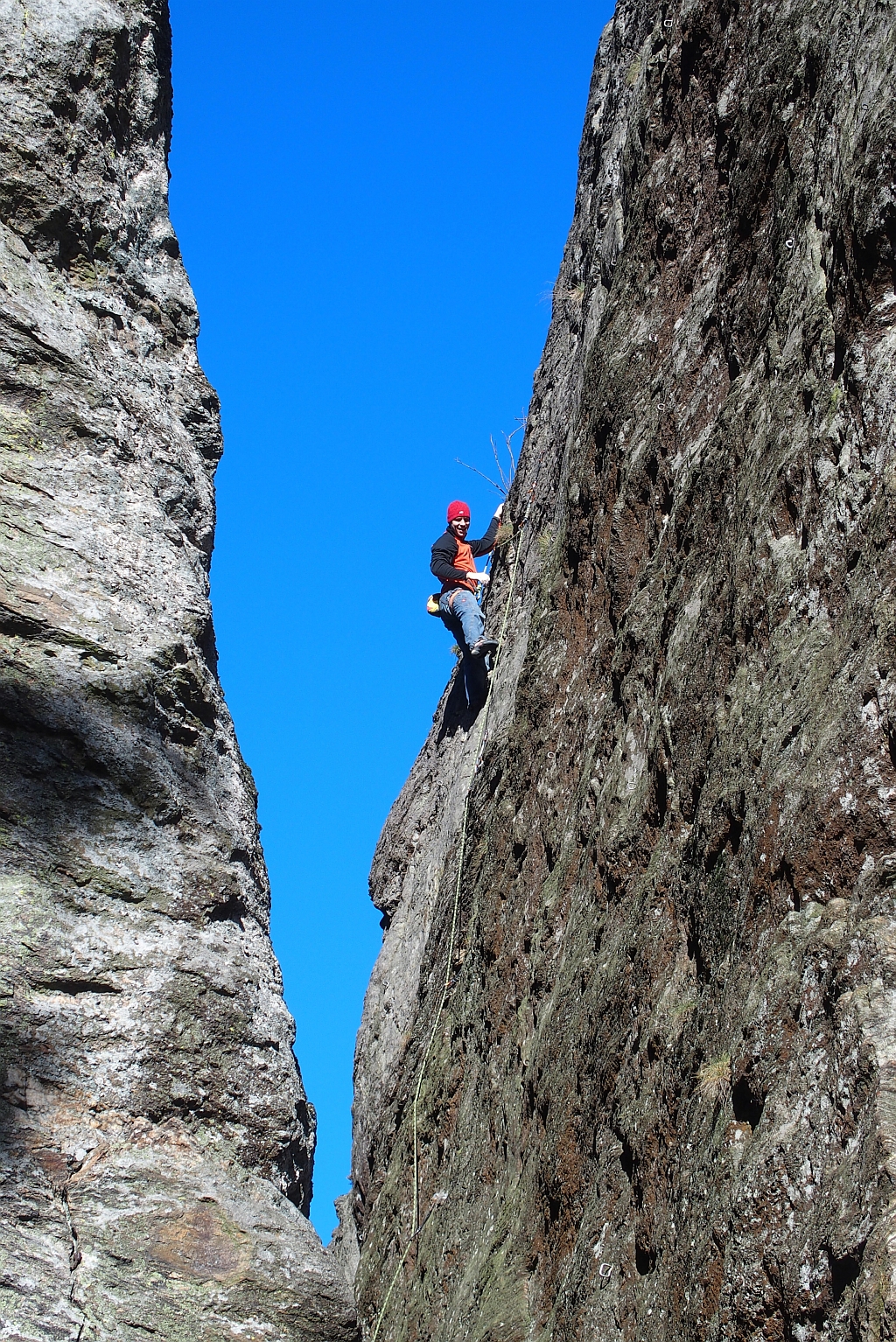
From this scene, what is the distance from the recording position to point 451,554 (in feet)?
39.3

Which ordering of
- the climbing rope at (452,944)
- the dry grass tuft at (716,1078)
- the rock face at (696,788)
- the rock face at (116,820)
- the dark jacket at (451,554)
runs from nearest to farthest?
the rock face at (696,788)
the dry grass tuft at (716,1078)
the rock face at (116,820)
the climbing rope at (452,944)
the dark jacket at (451,554)

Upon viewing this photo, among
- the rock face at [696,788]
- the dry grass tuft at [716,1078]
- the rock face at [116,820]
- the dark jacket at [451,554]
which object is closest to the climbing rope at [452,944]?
the rock face at [696,788]

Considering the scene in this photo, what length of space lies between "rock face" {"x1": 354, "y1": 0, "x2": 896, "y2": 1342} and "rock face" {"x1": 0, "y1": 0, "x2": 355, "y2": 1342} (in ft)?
4.69

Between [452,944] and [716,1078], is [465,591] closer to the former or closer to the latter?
[452,944]

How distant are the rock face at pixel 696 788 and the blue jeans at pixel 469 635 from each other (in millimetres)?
1268

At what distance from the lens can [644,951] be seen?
17.3ft

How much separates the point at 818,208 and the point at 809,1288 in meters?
4.03

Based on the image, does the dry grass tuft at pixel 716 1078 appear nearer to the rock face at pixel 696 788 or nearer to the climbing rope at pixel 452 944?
the rock face at pixel 696 788

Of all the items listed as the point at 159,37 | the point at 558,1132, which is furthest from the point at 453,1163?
the point at 159,37

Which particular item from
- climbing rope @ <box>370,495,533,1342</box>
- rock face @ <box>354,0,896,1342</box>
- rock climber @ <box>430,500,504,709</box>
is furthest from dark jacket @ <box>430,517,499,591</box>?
rock face @ <box>354,0,896,1342</box>

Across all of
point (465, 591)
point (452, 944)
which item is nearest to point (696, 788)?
point (452, 944)

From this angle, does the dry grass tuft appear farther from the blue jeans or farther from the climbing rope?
the blue jeans

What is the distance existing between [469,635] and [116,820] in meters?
5.28

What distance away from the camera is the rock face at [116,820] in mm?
5449
